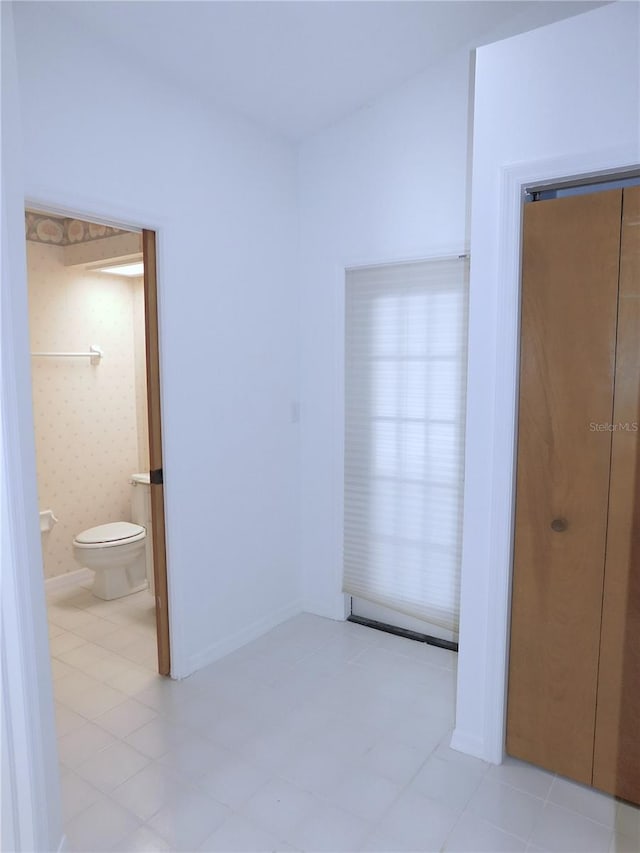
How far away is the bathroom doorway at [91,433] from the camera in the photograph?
11.8 feet

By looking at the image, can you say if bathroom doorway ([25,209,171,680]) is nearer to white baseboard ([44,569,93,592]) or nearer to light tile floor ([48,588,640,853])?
white baseboard ([44,569,93,592])

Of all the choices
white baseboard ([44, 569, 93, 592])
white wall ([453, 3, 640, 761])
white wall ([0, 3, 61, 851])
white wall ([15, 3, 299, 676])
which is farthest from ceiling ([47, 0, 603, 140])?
white baseboard ([44, 569, 93, 592])

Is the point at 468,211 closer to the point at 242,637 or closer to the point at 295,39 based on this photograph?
the point at 295,39

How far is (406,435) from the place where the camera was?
318 centimetres

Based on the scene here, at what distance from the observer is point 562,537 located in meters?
2.03

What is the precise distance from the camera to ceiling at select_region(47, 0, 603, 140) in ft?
7.29

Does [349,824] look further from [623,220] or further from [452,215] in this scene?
[452,215]

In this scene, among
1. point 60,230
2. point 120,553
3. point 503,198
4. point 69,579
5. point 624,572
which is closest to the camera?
point 624,572

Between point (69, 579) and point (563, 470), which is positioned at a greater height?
point (563, 470)

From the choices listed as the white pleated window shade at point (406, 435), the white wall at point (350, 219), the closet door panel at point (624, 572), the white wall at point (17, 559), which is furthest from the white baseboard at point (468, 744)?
the white wall at point (17, 559)

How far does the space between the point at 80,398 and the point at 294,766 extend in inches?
111

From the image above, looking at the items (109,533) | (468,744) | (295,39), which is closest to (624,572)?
(468,744)

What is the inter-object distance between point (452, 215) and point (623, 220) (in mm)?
1136

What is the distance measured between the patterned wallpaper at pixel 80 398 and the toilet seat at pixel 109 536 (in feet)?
0.95
